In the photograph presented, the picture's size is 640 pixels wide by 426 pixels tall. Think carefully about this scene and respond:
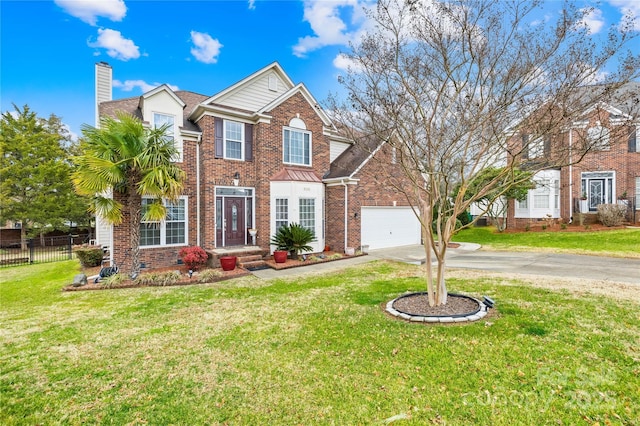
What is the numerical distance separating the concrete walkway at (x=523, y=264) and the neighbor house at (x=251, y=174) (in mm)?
2332

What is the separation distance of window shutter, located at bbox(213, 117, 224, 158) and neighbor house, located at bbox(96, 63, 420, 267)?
42 mm

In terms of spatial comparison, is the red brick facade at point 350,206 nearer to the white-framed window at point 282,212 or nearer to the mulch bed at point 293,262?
the mulch bed at point 293,262

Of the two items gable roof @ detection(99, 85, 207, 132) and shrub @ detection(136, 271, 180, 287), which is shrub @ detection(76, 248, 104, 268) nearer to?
shrub @ detection(136, 271, 180, 287)

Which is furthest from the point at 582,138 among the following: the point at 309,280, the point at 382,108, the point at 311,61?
the point at 311,61

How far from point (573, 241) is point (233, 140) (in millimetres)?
18435

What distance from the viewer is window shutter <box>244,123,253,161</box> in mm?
13297

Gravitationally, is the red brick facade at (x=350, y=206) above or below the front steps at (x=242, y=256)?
above

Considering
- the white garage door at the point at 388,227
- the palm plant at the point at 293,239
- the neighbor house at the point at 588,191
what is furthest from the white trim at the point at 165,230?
the neighbor house at the point at 588,191

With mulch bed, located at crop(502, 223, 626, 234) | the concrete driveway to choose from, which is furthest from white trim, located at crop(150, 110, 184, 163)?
mulch bed, located at crop(502, 223, 626, 234)

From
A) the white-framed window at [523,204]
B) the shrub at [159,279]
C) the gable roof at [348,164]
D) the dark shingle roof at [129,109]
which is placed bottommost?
the shrub at [159,279]

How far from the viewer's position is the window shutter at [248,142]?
43.6 ft

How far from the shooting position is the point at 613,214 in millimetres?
17750

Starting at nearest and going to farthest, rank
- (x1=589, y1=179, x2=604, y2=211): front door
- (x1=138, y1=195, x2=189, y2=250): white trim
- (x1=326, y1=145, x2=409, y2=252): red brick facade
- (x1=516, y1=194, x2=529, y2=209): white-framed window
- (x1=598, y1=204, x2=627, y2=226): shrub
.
Answer: (x1=138, y1=195, x2=189, y2=250): white trim → (x1=326, y1=145, x2=409, y2=252): red brick facade → (x1=598, y1=204, x2=627, y2=226): shrub → (x1=589, y1=179, x2=604, y2=211): front door → (x1=516, y1=194, x2=529, y2=209): white-framed window

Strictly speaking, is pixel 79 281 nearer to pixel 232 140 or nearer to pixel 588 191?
pixel 232 140
